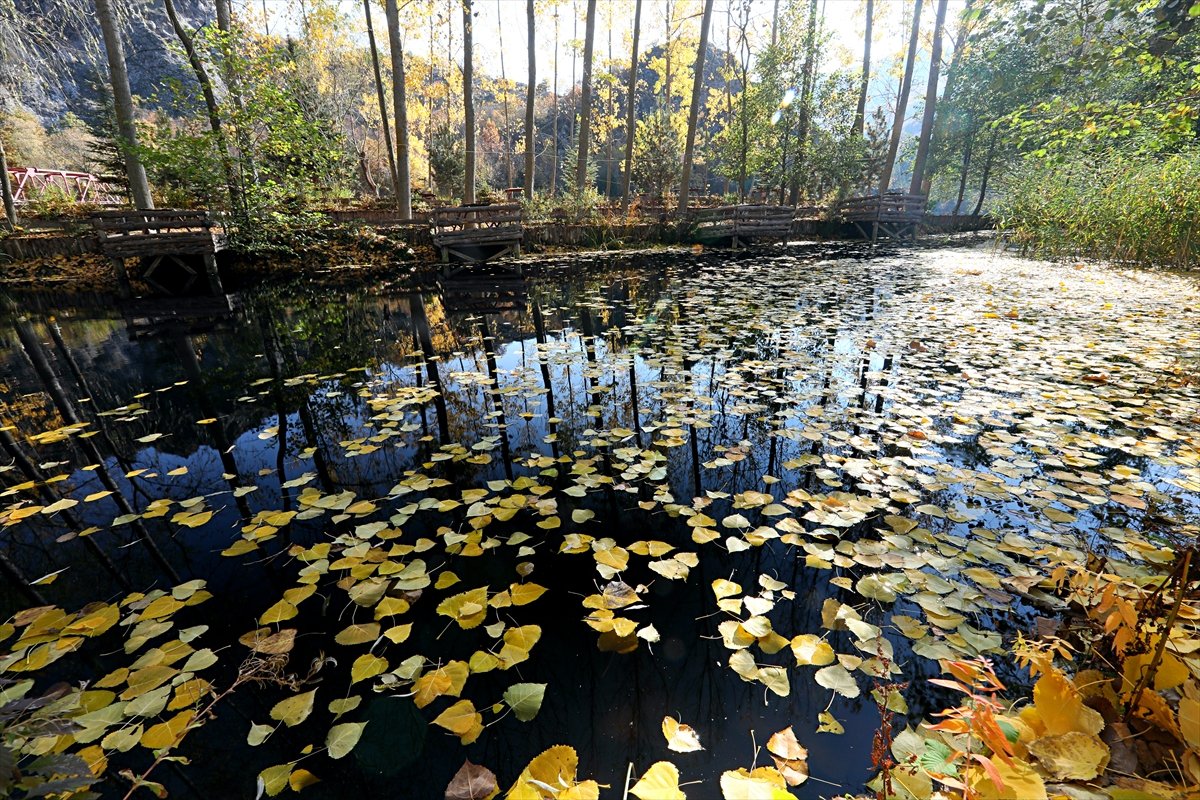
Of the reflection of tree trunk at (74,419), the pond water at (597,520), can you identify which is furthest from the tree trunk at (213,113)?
the pond water at (597,520)

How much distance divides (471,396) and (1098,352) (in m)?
5.73

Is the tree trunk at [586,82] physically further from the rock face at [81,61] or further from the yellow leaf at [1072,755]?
the yellow leaf at [1072,755]

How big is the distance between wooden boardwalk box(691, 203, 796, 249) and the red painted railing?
20094mm

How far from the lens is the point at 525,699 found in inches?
52.6

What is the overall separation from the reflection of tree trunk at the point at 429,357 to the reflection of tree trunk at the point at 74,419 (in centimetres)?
143

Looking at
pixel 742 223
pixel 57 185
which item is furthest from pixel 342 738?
pixel 57 185

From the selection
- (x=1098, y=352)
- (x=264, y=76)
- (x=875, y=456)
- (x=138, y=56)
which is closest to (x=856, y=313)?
(x=1098, y=352)

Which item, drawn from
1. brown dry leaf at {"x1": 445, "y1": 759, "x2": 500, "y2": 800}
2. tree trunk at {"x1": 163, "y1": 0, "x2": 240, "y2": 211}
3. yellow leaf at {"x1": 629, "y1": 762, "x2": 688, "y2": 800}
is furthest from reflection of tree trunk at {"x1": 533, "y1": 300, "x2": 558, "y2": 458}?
tree trunk at {"x1": 163, "y1": 0, "x2": 240, "y2": 211}

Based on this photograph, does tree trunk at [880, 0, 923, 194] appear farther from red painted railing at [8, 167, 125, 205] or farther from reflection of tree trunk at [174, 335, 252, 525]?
red painted railing at [8, 167, 125, 205]

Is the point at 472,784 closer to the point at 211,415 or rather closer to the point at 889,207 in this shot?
the point at 211,415

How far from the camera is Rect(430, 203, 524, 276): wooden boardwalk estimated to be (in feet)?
38.6

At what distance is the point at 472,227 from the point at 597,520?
38.0 feet

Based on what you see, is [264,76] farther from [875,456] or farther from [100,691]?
[875,456]

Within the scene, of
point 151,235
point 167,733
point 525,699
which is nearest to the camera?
point 167,733
